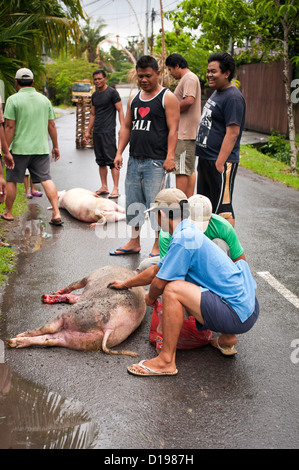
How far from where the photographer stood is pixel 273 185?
10.5m

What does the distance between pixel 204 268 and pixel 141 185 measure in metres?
2.54

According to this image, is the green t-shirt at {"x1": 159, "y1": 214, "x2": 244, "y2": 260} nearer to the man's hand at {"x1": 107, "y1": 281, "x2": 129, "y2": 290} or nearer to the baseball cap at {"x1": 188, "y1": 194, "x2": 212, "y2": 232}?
the baseball cap at {"x1": 188, "y1": 194, "x2": 212, "y2": 232}

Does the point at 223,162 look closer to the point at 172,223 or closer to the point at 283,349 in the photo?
the point at 172,223

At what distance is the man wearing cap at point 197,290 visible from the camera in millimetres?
3334

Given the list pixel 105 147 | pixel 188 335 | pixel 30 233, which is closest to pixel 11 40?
pixel 105 147

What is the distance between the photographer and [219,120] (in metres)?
5.20

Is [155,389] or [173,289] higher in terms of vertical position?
[173,289]

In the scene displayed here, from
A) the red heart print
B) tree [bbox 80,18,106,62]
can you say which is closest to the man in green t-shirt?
the red heart print

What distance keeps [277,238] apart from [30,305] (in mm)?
3708

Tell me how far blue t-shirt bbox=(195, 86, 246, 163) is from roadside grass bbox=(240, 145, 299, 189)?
5244mm

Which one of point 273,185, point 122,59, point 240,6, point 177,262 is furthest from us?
point 122,59

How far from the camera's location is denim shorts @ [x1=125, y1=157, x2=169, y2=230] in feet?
18.2

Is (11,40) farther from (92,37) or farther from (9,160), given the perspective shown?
(92,37)
